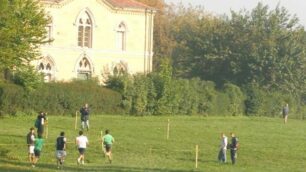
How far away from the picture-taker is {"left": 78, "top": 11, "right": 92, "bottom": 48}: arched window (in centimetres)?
7894

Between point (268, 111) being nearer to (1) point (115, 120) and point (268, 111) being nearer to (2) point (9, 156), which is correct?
(1) point (115, 120)

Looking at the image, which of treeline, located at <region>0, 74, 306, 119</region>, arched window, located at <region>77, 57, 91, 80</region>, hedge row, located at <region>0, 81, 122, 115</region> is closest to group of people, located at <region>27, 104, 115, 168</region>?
hedge row, located at <region>0, 81, 122, 115</region>

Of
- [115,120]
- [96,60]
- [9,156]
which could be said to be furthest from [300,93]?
[9,156]

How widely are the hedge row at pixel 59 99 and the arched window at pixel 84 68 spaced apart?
8.44 metres

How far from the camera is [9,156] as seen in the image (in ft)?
144

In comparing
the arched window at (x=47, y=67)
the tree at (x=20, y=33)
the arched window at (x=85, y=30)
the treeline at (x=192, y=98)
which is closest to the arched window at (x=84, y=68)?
the arched window at (x=85, y=30)

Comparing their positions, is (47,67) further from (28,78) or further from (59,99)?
(28,78)

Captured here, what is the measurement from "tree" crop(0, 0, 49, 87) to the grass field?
410 cm

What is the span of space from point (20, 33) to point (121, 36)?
2335 centimetres

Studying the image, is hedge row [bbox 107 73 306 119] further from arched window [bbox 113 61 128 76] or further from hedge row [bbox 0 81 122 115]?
arched window [bbox 113 61 128 76]

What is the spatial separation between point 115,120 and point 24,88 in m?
6.72

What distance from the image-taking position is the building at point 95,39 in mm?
76750

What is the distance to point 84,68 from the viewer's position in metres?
79.7

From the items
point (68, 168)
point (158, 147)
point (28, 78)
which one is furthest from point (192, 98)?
point (68, 168)
